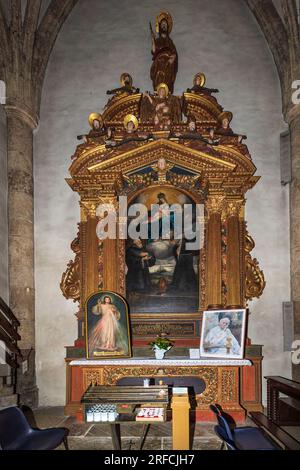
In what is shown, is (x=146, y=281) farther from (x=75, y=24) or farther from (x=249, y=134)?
(x=75, y=24)

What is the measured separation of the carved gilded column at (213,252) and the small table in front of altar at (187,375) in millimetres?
1199

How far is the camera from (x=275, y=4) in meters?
9.14

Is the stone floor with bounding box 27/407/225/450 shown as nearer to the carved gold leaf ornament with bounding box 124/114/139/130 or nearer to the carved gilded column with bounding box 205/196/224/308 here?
the carved gilded column with bounding box 205/196/224/308

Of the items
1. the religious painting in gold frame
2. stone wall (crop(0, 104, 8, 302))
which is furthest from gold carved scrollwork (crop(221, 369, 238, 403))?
stone wall (crop(0, 104, 8, 302))

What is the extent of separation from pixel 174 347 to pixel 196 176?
320 centimetres

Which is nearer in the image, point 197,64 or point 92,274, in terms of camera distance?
point 92,274

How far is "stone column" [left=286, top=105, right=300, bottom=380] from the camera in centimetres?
821

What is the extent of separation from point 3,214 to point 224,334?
4.51 m

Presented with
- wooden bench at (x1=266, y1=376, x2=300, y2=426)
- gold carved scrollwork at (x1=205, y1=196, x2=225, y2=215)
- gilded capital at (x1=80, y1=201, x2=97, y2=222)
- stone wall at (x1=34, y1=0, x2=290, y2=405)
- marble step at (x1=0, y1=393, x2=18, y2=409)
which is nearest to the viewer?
wooden bench at (x1=266, y1=376, x2=300, y2=426)

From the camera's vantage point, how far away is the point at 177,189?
28.3ft

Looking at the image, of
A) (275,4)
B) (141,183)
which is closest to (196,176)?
(141,183)

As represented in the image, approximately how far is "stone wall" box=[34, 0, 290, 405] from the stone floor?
1.78 metres

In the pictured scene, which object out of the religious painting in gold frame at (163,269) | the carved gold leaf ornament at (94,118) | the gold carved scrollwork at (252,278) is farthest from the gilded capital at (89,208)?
the gold carved scrollwork at (252,278)

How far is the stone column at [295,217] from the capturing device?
323 inches
